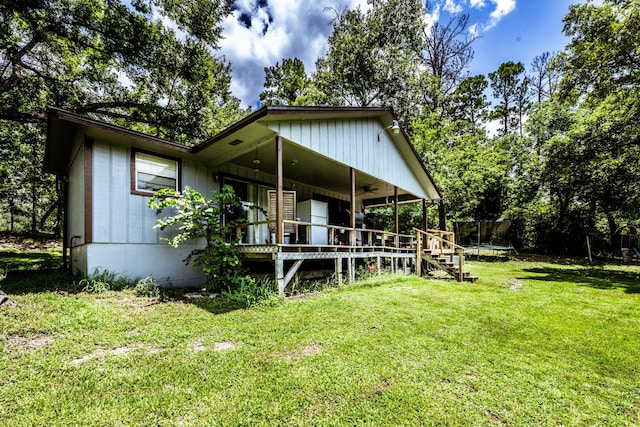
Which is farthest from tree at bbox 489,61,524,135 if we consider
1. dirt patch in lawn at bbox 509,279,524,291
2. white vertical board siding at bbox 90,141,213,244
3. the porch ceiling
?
white vertical board siding at bbox 90,141,213,244

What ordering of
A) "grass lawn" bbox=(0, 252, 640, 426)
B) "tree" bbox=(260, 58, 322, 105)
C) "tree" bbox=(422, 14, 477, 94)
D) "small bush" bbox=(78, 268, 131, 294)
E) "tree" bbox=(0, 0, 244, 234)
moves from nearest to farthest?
"grass lawn" bbox=(0, 252, 640, 426), "small bush" bbox=(78, 268, 131, 294), "tree" bbox=(0, 0, 244, 234), "tree" bbox=(260, 58, 322, 105), "tree" bbox=(422, 14, 477, 94)

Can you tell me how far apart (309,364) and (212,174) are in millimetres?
6920

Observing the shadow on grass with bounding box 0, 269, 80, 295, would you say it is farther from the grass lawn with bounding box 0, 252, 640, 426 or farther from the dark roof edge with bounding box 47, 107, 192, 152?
the dark roof edge with bounding box 47, 107, 192, 152

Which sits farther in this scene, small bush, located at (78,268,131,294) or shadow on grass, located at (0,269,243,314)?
small bush, located at (78,268,131,294)

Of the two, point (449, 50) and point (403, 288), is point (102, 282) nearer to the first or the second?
point (403, 288)

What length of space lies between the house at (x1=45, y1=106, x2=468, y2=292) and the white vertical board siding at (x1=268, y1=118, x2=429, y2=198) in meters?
0.03

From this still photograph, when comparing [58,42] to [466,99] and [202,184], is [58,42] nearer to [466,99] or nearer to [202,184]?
[202,184]

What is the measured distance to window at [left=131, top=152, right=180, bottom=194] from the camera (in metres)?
7.14

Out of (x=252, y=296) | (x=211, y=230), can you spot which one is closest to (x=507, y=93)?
(x=211, y=230)

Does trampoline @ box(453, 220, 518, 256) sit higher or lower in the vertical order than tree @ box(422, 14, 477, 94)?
lower

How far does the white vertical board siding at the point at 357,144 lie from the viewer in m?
7.13

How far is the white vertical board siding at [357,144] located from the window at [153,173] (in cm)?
328

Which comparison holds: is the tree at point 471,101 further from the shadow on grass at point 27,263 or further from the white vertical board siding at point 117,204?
the shadow on grass at point 27,263

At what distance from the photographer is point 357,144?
905 centimetres
